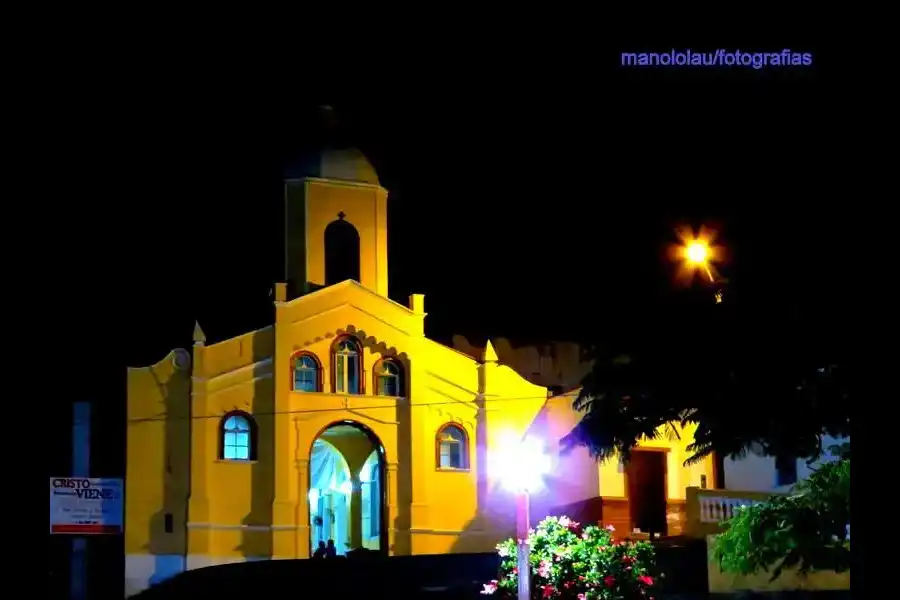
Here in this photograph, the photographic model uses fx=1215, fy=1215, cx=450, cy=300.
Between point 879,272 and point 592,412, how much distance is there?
8.24 feet

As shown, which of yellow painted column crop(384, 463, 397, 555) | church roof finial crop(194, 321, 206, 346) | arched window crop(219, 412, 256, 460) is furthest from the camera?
yellow painted column crop(384, 463, 397, 555)

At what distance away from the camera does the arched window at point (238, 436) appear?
29.1 metres

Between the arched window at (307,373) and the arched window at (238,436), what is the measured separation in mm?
1519

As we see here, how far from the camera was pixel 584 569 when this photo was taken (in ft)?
47.3

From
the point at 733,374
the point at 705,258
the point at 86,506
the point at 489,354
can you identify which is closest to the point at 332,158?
the point at 489,354

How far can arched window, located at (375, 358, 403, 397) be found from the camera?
1213 inches

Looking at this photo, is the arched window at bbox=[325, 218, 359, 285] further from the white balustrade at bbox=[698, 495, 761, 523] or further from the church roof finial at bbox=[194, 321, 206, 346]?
the white balustrade at bbox=[698, 495, 761, 523]

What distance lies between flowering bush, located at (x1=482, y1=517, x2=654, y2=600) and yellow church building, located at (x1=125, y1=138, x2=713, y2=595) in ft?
48.2

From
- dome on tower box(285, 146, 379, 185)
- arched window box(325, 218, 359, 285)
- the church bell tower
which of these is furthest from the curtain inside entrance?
dome on tower box(285, 146, 379, 185)

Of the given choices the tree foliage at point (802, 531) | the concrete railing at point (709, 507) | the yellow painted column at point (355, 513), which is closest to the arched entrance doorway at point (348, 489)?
the yellow painted column at point (355, 513)

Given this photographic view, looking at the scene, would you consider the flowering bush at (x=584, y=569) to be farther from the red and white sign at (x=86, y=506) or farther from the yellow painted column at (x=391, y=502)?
the yellow painted column at (x=391, y=502)

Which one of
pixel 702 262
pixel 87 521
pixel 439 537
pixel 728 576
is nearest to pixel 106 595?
pixel 87 521

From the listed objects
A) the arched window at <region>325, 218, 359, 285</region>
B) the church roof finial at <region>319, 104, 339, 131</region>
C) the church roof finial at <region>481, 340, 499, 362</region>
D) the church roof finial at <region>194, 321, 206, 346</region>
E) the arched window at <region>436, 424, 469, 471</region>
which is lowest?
the arched window at <region>436, 424, 469, 471</region>

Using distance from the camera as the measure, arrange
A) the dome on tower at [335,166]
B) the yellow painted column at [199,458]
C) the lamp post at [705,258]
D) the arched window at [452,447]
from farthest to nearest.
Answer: the dome on tower at [335,166], the arched window at [452,447], the yellow painted column at [199,458], the lamp post at [705,258]
